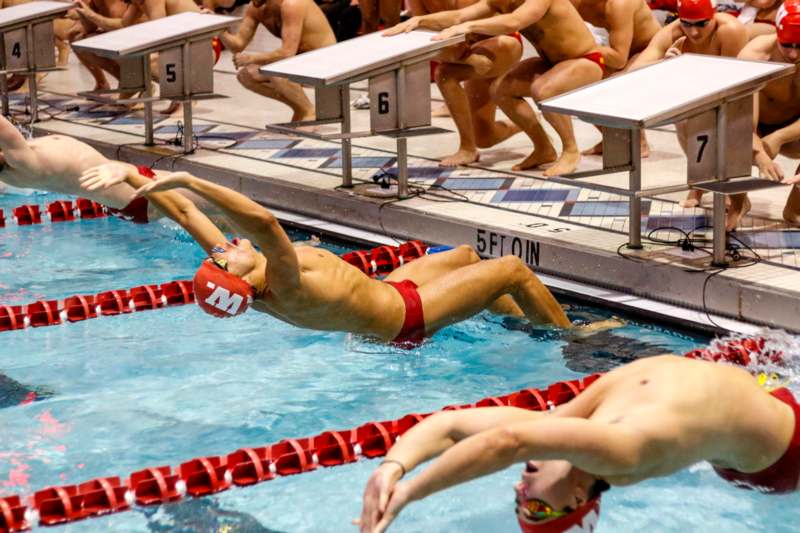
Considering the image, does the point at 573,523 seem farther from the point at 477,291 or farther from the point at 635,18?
the point at 635,18

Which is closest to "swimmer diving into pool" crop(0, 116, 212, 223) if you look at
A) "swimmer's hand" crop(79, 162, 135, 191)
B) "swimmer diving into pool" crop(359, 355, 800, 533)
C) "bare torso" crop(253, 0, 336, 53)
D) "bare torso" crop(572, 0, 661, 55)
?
"swimmer's hand" crop(79, 162, 135, 191)

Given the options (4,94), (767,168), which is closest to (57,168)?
(767,168)

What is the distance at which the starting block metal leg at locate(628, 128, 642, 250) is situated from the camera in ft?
18.4

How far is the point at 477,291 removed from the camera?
4910 millimetres

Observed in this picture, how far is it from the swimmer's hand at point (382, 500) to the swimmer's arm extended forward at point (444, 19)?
500 cm

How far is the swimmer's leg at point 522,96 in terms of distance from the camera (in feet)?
24.7

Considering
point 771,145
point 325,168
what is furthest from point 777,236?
point 325,168

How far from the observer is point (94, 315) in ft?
18.2

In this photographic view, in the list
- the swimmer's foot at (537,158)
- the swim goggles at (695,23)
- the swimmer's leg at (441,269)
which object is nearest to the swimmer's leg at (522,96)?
the swimmer's foot at (537,158)

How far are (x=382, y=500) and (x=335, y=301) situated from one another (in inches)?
79.1

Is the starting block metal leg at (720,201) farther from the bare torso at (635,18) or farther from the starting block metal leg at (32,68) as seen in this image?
the starting block metal leg at (32,68)

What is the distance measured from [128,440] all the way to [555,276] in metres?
2.34

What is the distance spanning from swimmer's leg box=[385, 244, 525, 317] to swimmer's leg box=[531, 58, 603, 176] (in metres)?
2.10

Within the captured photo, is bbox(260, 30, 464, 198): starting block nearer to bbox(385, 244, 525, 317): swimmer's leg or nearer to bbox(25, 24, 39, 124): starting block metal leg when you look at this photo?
bbox(385, 244, 525, 317): swimmer's leg
